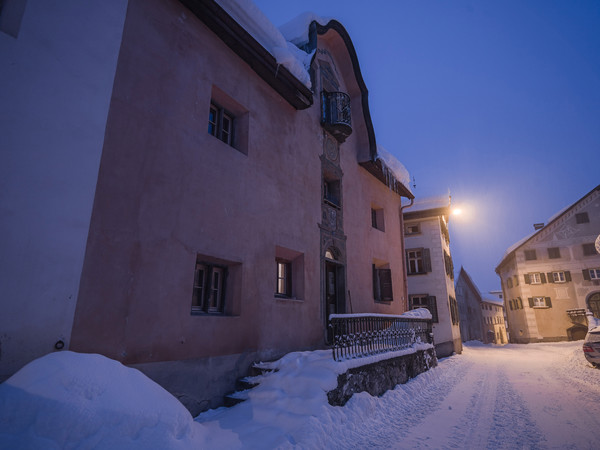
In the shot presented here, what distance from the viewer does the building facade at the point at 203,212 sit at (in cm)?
430

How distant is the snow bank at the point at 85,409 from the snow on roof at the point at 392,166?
11.0 meters

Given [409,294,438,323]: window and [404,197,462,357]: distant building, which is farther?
[409,294,438,323]: window

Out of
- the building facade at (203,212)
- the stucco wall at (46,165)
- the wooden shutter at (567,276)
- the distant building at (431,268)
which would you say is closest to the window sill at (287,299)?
the building facade at (203,212)

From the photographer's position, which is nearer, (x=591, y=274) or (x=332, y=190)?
(x=332, y=190)

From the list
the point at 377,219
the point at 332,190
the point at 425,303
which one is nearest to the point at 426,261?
the point at 425,303

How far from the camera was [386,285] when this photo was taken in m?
11.9

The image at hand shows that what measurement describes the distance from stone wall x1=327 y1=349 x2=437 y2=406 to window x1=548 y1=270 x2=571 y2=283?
2288 cm

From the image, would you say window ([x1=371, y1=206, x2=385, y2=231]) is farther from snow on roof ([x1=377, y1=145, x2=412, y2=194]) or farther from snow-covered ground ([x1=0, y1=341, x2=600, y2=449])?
snow-covered ground ([x1=0, y1=341, x2=600, y2=449])

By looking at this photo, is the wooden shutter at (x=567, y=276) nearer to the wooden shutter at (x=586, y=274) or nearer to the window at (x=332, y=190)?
the wooden shutter at (x=586, y=274)

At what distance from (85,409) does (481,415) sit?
6.08 meters

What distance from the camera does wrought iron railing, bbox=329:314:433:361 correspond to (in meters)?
6.48

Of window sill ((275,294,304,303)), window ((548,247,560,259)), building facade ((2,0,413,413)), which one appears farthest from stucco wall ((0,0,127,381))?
window ((548,247,560,259))

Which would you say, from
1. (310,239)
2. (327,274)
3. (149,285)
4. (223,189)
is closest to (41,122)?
(149,285)

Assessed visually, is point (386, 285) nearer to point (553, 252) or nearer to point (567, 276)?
point (567, 276)
